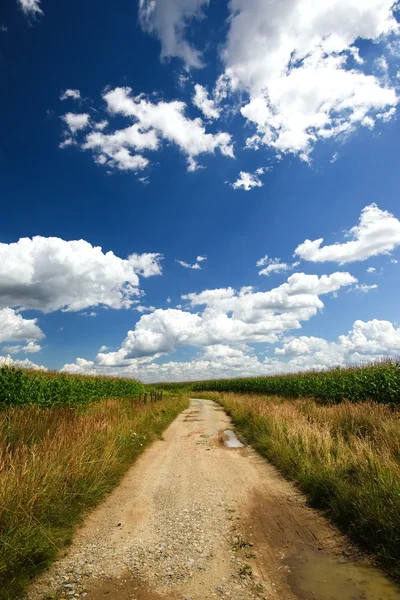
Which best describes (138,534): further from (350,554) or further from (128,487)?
(350,554)

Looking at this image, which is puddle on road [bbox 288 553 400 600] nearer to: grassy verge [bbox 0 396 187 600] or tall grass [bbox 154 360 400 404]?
grassy verge [bbox 0 396 187 600]

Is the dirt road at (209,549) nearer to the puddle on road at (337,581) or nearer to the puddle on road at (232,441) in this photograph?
the puddle on road at (337,581)

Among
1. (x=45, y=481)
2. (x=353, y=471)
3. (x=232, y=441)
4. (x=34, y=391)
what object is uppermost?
(x=34, y=391)

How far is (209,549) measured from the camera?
4969 millimetres

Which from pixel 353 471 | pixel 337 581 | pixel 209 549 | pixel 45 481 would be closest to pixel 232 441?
pixel 353 471

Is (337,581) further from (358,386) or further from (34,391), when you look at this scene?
(358,386)

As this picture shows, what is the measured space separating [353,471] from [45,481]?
5811 millimetres

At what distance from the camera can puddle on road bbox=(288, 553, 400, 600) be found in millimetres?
3869

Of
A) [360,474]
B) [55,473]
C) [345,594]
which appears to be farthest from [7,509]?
[360,474]

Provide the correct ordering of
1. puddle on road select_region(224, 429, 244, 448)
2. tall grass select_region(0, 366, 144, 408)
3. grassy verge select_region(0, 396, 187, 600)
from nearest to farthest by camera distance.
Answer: grassy verge select_region(0, 396, 187, 600) → puddle on road select_region(224, 429, 244, 448) → tall grass select_region(0, 366, 144, 408)

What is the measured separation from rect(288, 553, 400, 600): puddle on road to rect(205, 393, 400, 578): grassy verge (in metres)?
0.27

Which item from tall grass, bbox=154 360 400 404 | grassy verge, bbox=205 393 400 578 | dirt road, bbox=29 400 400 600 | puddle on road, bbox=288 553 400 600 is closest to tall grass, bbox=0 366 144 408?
dirt road, bbox=29 400 400 600

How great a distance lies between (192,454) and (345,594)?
7795 mm

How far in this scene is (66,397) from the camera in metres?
18.4
